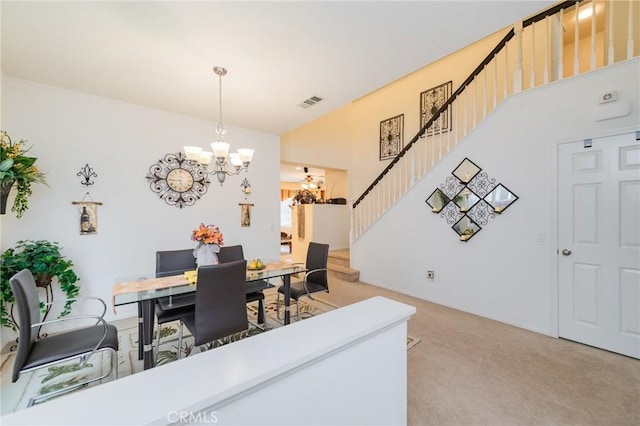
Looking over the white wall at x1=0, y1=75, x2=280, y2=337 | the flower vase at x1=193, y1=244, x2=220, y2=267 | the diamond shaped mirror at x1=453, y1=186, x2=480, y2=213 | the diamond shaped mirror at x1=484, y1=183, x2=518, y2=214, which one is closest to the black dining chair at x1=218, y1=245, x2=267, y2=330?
the flower vase at x1=193, y1=244, x2=220, y2=267

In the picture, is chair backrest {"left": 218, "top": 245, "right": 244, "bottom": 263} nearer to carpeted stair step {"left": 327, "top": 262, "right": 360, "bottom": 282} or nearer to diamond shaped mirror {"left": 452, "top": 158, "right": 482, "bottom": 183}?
carpeted stair step {"left": 327, "top": 262, "right": 360, "bottom": 282}

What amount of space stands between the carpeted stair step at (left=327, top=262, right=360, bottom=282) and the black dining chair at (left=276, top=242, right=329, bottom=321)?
6.15 feet

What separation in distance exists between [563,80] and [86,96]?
557 cm

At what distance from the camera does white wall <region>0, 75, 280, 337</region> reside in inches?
113

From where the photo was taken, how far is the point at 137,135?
3.47 meters

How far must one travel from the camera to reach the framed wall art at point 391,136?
19.0 feet

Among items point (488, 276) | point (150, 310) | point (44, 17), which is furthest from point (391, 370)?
point (44, 17)

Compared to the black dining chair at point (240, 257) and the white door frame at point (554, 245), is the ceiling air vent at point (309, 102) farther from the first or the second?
the white door frame at point (554, 245)

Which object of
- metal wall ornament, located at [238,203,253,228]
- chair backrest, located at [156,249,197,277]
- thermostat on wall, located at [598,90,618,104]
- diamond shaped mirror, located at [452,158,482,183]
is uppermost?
thermostat on wall, located at [598,90,618,104]

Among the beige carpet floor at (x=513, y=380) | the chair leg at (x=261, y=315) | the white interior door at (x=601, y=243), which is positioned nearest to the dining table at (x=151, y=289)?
the chair leg at (x=261, y=315)

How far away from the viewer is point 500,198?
10.7ft

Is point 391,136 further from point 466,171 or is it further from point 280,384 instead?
point 280,384

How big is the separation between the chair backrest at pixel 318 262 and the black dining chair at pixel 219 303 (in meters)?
1.27

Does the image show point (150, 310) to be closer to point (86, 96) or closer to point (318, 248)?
point (318, 248)
